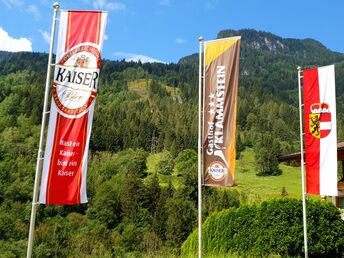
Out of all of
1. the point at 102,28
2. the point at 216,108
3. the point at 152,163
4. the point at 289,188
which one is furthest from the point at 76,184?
the point at 152,163

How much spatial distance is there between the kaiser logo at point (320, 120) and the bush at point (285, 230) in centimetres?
702

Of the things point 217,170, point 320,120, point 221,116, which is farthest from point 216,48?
point 320,120

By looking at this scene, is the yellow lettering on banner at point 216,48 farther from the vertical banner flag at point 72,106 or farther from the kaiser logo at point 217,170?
the vertical banner flag at point 72,106

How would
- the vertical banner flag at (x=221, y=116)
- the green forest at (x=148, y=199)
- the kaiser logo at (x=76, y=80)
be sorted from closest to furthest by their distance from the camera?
the kaiser logo at (x=76, y=80) < the vertical banner flag at (x=221, y=116) < the green forest at (x=148, y=199)

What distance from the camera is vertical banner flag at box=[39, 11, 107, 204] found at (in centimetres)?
998

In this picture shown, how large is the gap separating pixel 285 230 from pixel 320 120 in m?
8.17

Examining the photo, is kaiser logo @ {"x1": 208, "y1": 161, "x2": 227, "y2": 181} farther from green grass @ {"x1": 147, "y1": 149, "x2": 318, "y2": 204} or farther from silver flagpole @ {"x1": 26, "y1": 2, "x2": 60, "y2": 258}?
green grass @ {"x1": 147, "y1": 149, "x2": 318, "y2": 204}

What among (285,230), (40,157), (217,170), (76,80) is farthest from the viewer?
(285,230)

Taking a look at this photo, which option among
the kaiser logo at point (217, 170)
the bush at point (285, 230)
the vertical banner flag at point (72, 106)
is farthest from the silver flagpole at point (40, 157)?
the bush at point (285, 230)

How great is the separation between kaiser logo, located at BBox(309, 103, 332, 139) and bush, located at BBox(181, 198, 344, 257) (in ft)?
23.0

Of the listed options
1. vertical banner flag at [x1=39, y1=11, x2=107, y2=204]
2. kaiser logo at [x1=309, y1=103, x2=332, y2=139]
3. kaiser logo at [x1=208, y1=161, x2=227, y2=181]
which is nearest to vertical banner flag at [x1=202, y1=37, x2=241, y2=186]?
kaiser logo at [x1=208, y1=161, x2=227, y2=181]

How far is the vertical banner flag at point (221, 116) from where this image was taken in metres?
12.8

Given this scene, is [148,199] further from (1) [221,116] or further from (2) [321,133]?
(1) [221,116]

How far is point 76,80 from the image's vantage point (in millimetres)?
10422
